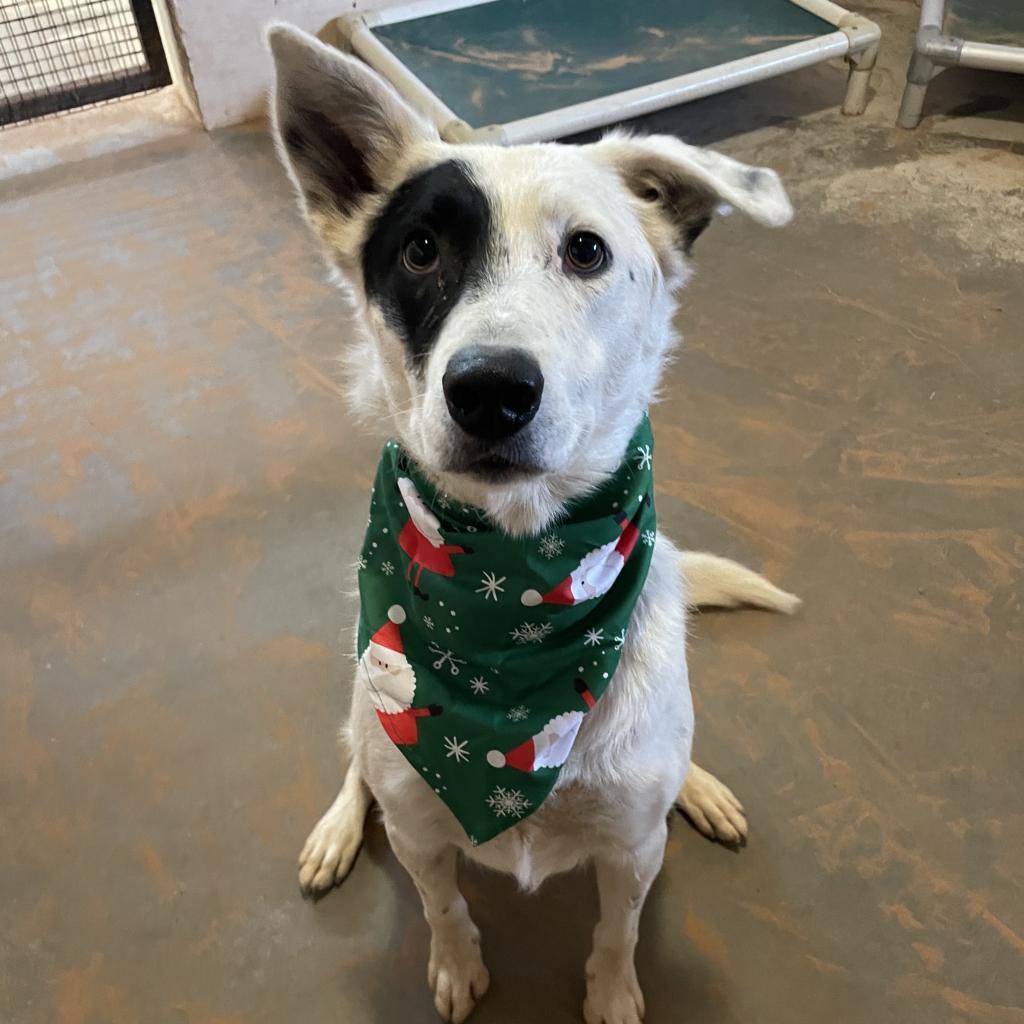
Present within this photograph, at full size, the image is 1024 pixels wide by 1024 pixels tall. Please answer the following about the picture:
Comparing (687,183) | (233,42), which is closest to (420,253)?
(687,183)

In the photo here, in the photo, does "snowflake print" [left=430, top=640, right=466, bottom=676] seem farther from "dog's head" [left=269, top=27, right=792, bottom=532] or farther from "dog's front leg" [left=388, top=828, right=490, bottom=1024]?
"dog's front leg" [left=388, top=828, right=490, bottom=1024]

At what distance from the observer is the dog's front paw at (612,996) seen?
1763 mm

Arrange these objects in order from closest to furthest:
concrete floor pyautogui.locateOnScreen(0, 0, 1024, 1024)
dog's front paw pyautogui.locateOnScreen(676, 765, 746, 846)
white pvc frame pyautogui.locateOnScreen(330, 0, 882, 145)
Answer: concrete floor pyautogui.locateOnScreen(0, 0, 1024, 1024) → dog's front paw pyautogui.locateOnScreen(676, 765, 746, 846) → white pvc frame pyautogui.locateOnScreen(330, 0, 882, 145)

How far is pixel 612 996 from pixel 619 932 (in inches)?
6.2

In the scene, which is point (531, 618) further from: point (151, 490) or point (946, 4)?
point (946, 4)

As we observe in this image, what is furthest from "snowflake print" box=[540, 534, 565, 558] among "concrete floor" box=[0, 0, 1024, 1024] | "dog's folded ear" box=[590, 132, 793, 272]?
"concrete floor" box=[0, 0, 1024, 1024]

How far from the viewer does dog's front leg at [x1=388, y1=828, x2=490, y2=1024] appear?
1683 mm

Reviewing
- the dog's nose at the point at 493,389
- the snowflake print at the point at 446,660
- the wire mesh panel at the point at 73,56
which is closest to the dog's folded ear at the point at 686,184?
the dog's nose at the point at 493,389

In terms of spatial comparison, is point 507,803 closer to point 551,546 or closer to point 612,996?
point 551,546

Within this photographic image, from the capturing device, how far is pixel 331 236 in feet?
4.93

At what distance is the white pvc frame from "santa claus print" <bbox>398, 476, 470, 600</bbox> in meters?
2.27

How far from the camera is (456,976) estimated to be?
70.7 inches

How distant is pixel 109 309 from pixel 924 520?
271 centimetres

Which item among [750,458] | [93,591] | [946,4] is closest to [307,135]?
[93,591]
